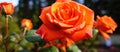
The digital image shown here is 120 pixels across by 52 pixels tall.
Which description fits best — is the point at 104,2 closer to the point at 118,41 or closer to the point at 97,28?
the point at 118,41

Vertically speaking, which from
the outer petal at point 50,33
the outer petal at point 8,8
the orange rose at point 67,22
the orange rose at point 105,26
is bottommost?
the orange rose at point 105,26

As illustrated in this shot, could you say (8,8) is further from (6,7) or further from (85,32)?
(85,32)

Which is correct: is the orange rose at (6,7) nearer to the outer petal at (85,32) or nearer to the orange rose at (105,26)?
the outer petal at (85,32)

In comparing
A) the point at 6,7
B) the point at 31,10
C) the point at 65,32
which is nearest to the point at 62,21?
the point at 65,32

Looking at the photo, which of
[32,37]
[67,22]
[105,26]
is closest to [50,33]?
[67,22]

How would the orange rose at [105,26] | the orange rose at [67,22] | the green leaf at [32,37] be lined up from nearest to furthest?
the orange rose at [67,22] < the green leaf at [32,37] < the orange rose at [105,26]

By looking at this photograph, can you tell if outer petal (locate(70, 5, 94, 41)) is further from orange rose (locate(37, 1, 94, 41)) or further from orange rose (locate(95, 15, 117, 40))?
orange rose (locate(95, 15, 117, 40))

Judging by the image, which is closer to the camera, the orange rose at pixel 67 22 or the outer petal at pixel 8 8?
the orange rose at pixel 67 22

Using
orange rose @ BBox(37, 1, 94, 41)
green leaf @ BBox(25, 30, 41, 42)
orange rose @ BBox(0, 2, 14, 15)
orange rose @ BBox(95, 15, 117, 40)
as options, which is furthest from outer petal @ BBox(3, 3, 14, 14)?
orange rose @ BBox(95, 15, 117, 40)

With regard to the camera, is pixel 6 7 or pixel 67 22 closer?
pixel 67 22

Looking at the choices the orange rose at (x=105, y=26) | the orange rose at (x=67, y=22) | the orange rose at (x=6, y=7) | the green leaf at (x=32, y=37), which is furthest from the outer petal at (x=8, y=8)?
the orange rose at (x=105, y=26)
